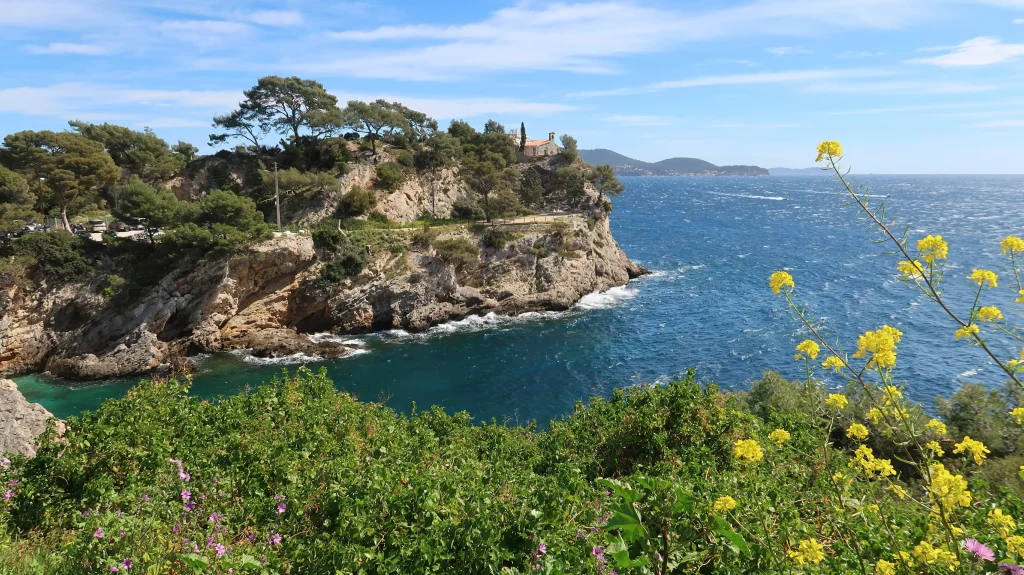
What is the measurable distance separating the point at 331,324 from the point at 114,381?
12.8m

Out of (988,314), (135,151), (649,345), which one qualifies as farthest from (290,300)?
(988,314)

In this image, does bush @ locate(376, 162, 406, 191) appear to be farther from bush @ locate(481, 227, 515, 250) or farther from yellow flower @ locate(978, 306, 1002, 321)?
yellow flower @ locate(978, 306, 1002, 321)

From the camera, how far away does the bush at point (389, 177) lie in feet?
158

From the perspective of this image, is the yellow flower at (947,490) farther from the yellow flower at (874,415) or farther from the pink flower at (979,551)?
the yellow flower at (874,415)

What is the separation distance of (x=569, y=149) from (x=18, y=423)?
57.4 meters

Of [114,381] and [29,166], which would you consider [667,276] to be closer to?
[114,381]

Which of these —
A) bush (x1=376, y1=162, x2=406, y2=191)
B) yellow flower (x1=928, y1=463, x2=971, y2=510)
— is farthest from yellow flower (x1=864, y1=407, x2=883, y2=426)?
bush (x1=376, y1=162, x2=406, y2=191)

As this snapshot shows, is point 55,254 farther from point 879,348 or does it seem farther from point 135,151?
point 879,348

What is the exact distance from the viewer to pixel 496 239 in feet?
143

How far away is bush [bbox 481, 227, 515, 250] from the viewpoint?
143ft

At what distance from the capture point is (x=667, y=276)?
54.0 meters

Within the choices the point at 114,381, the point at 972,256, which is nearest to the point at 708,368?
the point at 114,381

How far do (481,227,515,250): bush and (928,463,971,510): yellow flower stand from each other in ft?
133

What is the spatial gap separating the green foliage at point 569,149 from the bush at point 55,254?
148 ft
